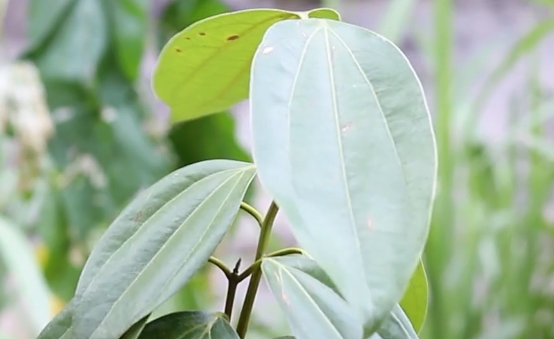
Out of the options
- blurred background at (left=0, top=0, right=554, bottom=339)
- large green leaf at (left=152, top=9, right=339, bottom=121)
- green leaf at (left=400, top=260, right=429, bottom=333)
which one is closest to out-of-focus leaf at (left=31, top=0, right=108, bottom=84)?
blurred background at (left=0, top=0, right=554, bottom=339)

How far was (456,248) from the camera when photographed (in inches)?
37.5

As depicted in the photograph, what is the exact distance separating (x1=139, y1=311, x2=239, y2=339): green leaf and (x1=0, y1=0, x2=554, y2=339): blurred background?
1.25ft

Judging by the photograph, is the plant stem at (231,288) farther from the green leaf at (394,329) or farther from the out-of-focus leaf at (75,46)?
the out-of-focus leaf at (75,46)

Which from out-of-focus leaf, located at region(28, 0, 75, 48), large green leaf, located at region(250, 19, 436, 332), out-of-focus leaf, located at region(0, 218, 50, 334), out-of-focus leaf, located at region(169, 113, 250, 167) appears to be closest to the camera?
Answer: large green leaf, located at region(250, 19, 436, 332)

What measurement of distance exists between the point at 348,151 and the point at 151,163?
60 centimetres

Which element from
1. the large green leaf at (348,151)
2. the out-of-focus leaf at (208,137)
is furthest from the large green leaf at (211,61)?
the out-of-focus leaf at (208,137)

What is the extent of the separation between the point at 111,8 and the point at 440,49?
0.35 meters

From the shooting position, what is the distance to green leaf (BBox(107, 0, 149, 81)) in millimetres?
682

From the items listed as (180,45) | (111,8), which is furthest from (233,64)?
(111,8)

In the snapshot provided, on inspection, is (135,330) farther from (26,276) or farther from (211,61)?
(26,276)

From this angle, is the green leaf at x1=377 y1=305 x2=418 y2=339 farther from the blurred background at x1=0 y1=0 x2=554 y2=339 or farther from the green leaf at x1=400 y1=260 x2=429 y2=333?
the blurred background at x1=0 y1=0 x2=554 y2=339

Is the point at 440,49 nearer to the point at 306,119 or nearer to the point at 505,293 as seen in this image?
the point at 505,293

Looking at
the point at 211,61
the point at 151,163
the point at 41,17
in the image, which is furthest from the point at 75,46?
the point at 211,61

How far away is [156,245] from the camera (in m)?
0.20
